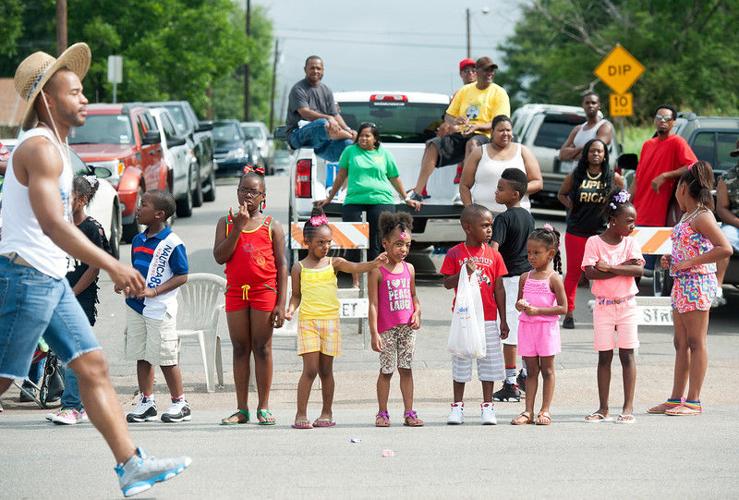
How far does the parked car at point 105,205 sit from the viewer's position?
15625 millimetres

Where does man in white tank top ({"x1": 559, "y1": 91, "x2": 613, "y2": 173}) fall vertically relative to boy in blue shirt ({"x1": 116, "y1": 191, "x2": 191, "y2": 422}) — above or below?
above

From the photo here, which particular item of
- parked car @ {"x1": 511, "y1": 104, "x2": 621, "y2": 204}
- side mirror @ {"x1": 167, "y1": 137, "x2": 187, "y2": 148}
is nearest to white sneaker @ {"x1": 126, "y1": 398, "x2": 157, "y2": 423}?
side mirror @ {"x1": 167, "y1": 137, "x2": 187, "y2": 148}

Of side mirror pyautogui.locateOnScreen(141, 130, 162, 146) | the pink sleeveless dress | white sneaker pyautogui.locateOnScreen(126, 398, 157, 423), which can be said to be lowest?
white sneaker pyautogui.locateOnScreen(126, 398, 157, 423)

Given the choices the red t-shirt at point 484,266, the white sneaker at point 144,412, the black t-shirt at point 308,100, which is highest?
the black t-shirt at point 308,100

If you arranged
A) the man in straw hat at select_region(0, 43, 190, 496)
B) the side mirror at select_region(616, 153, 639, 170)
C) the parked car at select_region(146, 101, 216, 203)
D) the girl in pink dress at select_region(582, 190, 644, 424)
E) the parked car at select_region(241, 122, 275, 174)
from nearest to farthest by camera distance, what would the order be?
the man in straw hat at select_region(0, 43, 190, 496)
the girl in pink dress at select_region(582, 190, 644, 424)
the side mirror at select_region(616, 153, 639, 170)
the parked car at select_region(146, 101, 216, 203)
the parked car at select_region(241, 122, 275, 174)

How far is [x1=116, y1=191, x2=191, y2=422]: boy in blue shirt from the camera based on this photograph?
28.5 ft

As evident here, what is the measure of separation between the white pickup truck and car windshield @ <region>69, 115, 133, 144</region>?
5.60 meters

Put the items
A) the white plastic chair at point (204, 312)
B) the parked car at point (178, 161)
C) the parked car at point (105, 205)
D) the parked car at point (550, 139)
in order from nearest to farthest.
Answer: the white plastic chair at point (204, 312) < the parked car at point (105, 205) < the parked car at point (178, 161) < the parked car at point (550, 139)

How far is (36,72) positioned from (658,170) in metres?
8.63

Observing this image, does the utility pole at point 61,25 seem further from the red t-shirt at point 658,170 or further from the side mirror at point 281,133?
the red t-shirt at point 658,170

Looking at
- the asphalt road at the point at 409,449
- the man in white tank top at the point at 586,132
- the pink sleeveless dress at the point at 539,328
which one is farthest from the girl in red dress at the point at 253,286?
the man in white tank top at the point at 586,132

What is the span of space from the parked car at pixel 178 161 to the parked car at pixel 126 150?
0.48 m

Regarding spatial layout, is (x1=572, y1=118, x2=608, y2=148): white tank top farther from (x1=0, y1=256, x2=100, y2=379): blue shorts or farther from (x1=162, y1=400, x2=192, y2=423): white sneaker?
(x1=0, y1=256, x2=100, y2=379): blue shorts

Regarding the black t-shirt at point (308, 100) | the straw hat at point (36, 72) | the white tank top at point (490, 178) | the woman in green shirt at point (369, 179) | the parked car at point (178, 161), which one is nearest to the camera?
the straw hat at point (36, 72)
